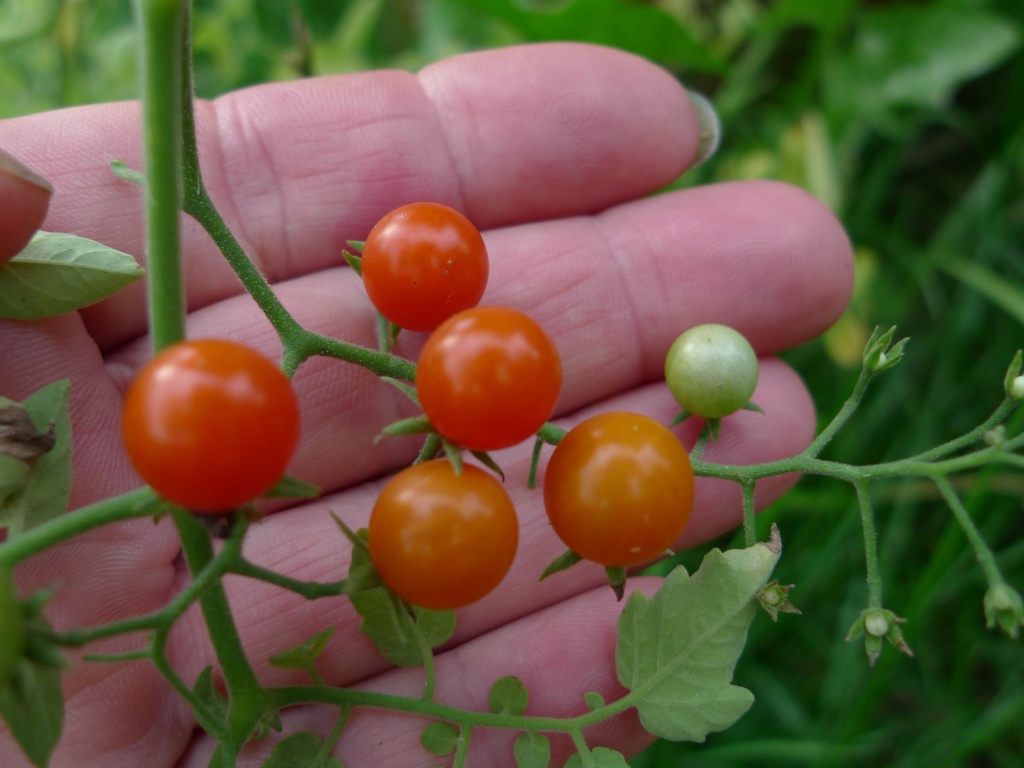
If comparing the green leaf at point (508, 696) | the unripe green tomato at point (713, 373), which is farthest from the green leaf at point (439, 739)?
the unripe green tomato at point (713, 373)

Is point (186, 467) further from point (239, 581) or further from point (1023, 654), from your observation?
point (1023, 654)

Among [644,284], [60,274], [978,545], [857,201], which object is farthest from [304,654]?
[857,201]

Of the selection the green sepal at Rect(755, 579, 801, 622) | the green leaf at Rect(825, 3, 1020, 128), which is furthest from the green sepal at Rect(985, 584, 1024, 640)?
the green leaf at Rect(825, 3, 1020, 128)

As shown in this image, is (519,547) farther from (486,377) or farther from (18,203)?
(18,203)

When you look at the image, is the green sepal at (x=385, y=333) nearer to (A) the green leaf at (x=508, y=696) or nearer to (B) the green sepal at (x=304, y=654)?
(B) the green sepal at (x=304, y=654)

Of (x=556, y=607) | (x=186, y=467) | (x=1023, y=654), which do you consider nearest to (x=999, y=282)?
(x=1023, y=654)
